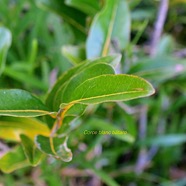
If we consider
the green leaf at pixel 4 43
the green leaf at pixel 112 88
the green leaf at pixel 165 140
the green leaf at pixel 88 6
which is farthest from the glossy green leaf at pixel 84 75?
the green leaf at pixel 165 140

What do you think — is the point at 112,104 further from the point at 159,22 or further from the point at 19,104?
the point at 19,104

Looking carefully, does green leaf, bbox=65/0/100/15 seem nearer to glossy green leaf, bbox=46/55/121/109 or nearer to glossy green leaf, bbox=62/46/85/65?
glossy green leaf, bbox=62/46/85/65

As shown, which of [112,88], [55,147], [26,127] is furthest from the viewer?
[26,127]

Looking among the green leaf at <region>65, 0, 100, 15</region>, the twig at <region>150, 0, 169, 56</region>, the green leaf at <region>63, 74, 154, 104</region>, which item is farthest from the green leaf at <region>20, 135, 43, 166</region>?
the twig at <region>150, 0, 169, 56</region>

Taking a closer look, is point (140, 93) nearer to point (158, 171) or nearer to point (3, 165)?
point (3, 165)

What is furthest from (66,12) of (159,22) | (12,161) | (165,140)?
(165,140)

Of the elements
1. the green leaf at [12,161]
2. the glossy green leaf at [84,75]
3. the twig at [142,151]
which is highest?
the glossy green leaf at [84,75]

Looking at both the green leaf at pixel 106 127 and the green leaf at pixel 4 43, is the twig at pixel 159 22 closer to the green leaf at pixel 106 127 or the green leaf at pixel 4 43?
the green leaf at pixel 106 127
